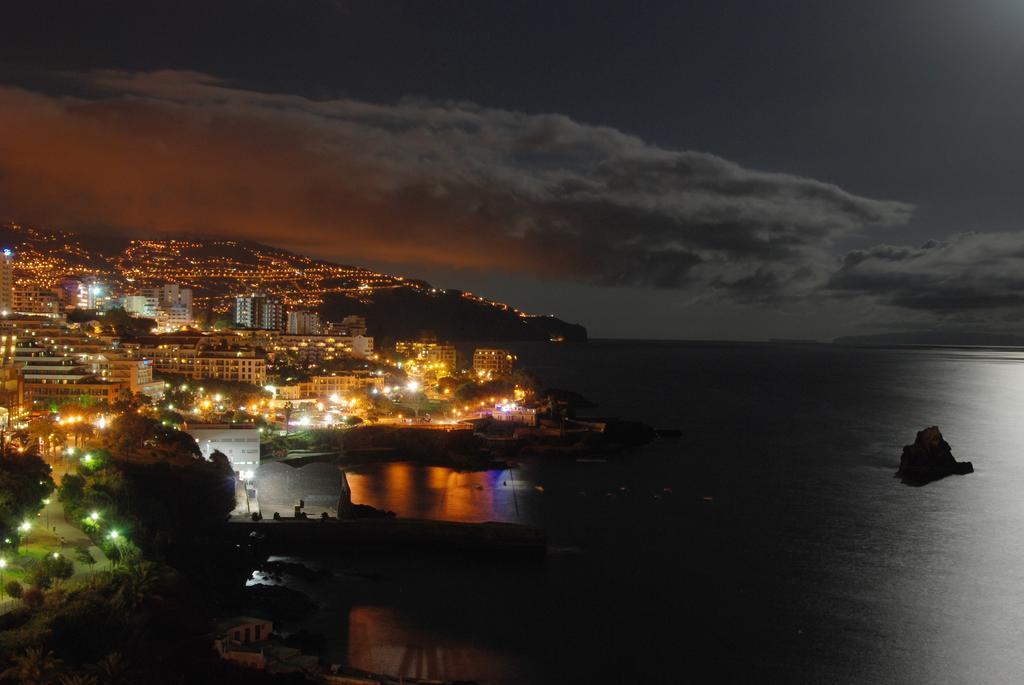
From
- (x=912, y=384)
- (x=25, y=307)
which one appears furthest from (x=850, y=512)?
(x=912, y=384)

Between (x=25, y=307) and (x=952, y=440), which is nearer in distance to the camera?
(x=952, y=440)

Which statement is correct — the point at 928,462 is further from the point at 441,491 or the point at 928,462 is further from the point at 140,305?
the point at 140,305

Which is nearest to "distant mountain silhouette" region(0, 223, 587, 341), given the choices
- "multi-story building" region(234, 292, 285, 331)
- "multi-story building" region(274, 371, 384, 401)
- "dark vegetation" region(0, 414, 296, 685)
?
"multi-story building" region(234, 292, 285, 331)

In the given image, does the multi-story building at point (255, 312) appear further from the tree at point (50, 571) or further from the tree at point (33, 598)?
the tree at point (33, 598)

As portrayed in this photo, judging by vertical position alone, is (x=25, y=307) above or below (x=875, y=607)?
above

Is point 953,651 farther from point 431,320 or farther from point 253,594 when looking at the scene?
point 431,320

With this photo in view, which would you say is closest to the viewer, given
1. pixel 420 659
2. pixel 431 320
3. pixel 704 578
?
pixel 420 659

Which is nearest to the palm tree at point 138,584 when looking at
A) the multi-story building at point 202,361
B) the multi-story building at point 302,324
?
the multi-story building at point 202,361
